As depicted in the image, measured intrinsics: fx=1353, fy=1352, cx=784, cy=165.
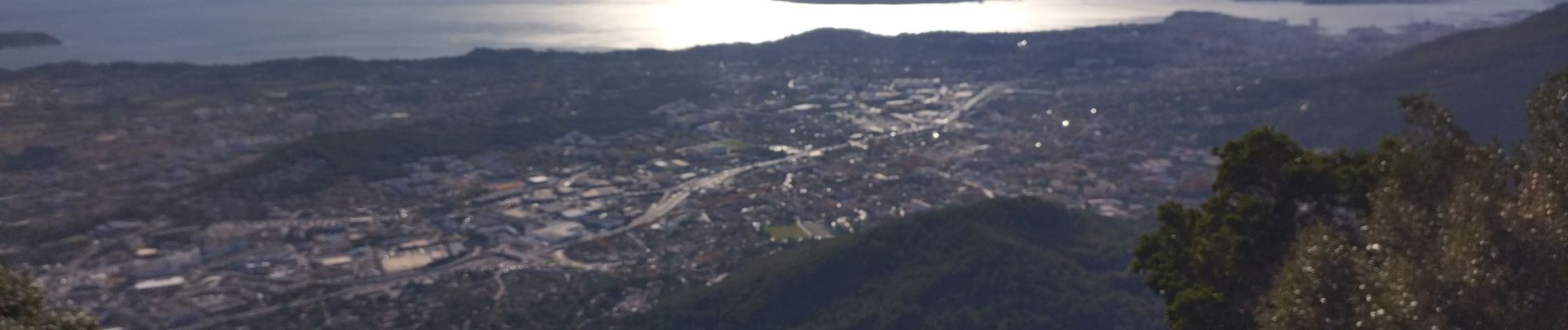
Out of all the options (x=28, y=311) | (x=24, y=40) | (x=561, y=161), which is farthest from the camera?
(x=24, y=40)

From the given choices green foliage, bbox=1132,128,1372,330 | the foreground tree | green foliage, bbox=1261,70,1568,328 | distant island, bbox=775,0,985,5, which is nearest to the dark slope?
green foliage, bbox=1132,128,1372,330

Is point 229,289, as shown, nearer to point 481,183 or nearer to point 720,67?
point 481,183

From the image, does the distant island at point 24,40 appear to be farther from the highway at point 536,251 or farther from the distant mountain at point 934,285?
the distant mountain at point 934,285

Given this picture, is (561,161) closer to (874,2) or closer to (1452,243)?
(1452,243)

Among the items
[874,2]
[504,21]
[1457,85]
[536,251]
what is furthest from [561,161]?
[874,2]

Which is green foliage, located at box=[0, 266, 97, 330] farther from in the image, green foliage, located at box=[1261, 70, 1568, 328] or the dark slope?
the dark slope

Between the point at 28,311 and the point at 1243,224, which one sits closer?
the point at 28,311
